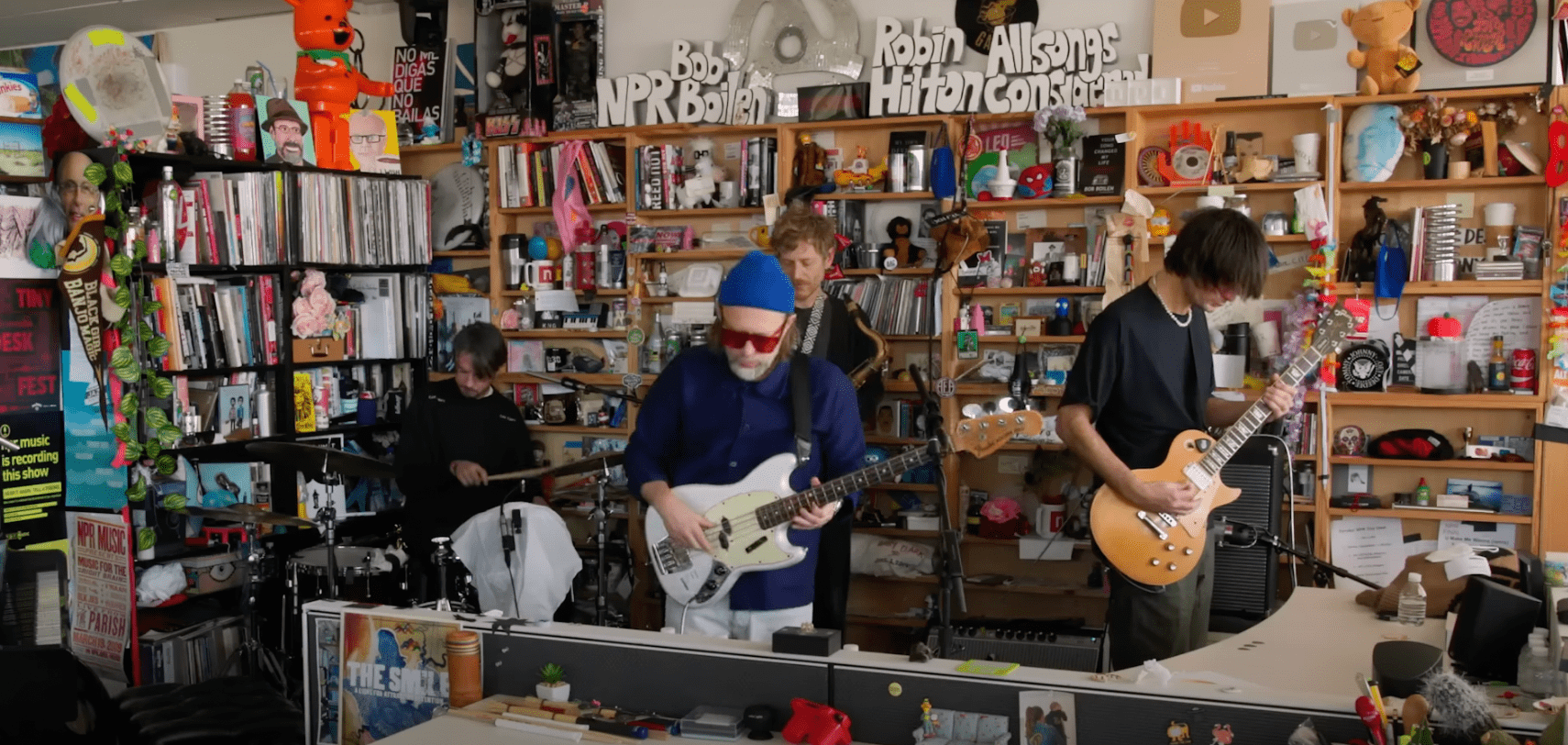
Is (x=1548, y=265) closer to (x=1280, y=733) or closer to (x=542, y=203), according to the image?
(x=1280, y=733)

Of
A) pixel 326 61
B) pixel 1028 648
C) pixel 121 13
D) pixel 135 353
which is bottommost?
pixel 1028 648

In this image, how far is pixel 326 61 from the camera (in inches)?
182

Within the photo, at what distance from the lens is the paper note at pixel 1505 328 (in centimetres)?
446

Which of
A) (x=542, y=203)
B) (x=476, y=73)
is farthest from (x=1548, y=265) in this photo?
(x=476, y=73)

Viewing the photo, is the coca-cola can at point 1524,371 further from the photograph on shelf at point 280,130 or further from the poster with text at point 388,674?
the photograph on shelf at point 280,130

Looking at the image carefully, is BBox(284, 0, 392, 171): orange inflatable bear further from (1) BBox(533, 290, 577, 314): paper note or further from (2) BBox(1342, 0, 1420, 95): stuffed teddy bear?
A: (2) BBox(1342, 0, 1420, 95): stuffed teddy bear

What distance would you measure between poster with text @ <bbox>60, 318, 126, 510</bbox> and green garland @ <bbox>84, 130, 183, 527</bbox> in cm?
8

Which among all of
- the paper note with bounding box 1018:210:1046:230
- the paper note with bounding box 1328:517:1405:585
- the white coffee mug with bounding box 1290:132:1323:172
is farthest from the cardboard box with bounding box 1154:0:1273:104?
the paper note with bounding box 1328:517:1405:585

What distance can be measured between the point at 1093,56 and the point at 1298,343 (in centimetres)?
139

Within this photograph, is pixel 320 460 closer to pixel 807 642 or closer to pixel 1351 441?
pixel 807 642

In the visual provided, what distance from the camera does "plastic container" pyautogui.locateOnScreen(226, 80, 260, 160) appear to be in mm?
4996

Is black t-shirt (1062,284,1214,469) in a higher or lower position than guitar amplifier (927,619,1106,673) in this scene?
higher

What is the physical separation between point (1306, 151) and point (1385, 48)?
1.46 feet

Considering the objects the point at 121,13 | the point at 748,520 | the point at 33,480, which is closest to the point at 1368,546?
the point at 748,520
